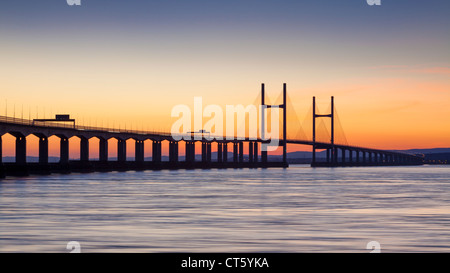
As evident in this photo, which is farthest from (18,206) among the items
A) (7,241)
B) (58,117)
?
(58,117)

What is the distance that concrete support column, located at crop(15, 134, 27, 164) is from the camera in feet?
371

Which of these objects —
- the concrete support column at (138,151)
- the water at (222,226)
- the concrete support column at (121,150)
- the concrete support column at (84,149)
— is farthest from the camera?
the concrete support column at (138,151)

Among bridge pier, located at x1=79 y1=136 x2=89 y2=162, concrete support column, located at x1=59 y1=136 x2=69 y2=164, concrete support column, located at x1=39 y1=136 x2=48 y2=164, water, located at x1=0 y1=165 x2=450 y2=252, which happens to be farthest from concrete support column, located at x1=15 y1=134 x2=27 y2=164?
water, located at x1=0 y1=165 x2=450 y2=252

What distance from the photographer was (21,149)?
11419 centimetres

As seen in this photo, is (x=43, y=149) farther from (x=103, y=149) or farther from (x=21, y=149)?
(x=103, y=149)

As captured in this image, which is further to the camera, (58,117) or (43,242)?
(58,117)

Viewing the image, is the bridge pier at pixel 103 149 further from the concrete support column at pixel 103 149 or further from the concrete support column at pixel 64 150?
the concrete support column at pixel 64 150

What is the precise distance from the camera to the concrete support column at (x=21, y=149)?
371ft

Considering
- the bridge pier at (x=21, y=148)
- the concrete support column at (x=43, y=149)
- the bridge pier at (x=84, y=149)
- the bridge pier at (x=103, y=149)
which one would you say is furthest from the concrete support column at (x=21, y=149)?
the bridge pier at (x=103, y=149)

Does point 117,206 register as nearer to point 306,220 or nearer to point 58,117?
point 306,220

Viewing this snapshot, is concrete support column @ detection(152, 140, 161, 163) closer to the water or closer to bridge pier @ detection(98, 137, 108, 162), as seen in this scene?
bridge pier @ detection(98, 137, 108, 162)

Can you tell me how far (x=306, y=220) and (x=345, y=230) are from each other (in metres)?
4.48

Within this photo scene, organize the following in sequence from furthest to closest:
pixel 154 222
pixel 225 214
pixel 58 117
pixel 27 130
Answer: pixel 58 117
pixel 27 130
pixel 225 214
pixel 154 222
